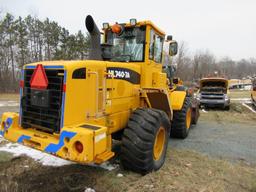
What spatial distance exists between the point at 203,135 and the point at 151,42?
3.93 meters

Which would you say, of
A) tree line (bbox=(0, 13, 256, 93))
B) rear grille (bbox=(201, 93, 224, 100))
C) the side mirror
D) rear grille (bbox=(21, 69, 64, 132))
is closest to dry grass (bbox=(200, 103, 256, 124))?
rear grille (bbox=(201, 93, 224, 100))

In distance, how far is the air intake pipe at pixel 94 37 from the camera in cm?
412

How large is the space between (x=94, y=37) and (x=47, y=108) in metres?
1.68

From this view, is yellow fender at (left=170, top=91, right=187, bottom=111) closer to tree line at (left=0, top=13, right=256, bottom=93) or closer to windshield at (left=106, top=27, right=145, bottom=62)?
windshield at (left=106, top=27, right=145, bottom=62)

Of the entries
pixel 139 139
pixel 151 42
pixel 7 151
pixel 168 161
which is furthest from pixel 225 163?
pixel 7 151

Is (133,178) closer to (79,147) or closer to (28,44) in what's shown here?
(79,147)

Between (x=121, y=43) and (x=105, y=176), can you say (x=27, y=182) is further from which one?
(x=121, y=43)

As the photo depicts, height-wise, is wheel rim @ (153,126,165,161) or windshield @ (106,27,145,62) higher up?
windshield @ (106,27,145,62)

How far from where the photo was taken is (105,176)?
3992 mm

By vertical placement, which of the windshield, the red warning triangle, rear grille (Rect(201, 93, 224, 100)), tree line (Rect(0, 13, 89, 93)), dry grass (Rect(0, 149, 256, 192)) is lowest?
dry grass (Rect(0, 149, 256, 192))

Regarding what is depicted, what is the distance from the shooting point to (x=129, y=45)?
4.88 meters

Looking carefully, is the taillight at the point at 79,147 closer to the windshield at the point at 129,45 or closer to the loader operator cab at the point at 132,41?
the loader operator cab at the point at 132,41

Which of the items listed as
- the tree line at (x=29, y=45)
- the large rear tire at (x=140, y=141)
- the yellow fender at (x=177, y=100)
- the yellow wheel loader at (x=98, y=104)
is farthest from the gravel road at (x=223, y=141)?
the tree line at (x=29, y=45)

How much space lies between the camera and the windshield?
188 inches
